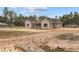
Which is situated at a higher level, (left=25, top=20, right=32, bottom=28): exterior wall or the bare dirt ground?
(left=25, top=20, right=32, bottom=28): exterior wall

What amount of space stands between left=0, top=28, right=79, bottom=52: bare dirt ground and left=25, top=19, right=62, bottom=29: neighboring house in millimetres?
35

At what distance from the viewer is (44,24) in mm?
1906

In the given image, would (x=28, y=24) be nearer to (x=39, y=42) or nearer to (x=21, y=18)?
(x=21, y=18)

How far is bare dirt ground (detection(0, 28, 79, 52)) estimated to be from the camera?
1898 millimetres

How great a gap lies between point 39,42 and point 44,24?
16 centimetres

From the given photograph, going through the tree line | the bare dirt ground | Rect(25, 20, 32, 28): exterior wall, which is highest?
the tree line

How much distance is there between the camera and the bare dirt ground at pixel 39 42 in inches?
74.7

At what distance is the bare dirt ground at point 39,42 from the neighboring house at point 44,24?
0.11ft
